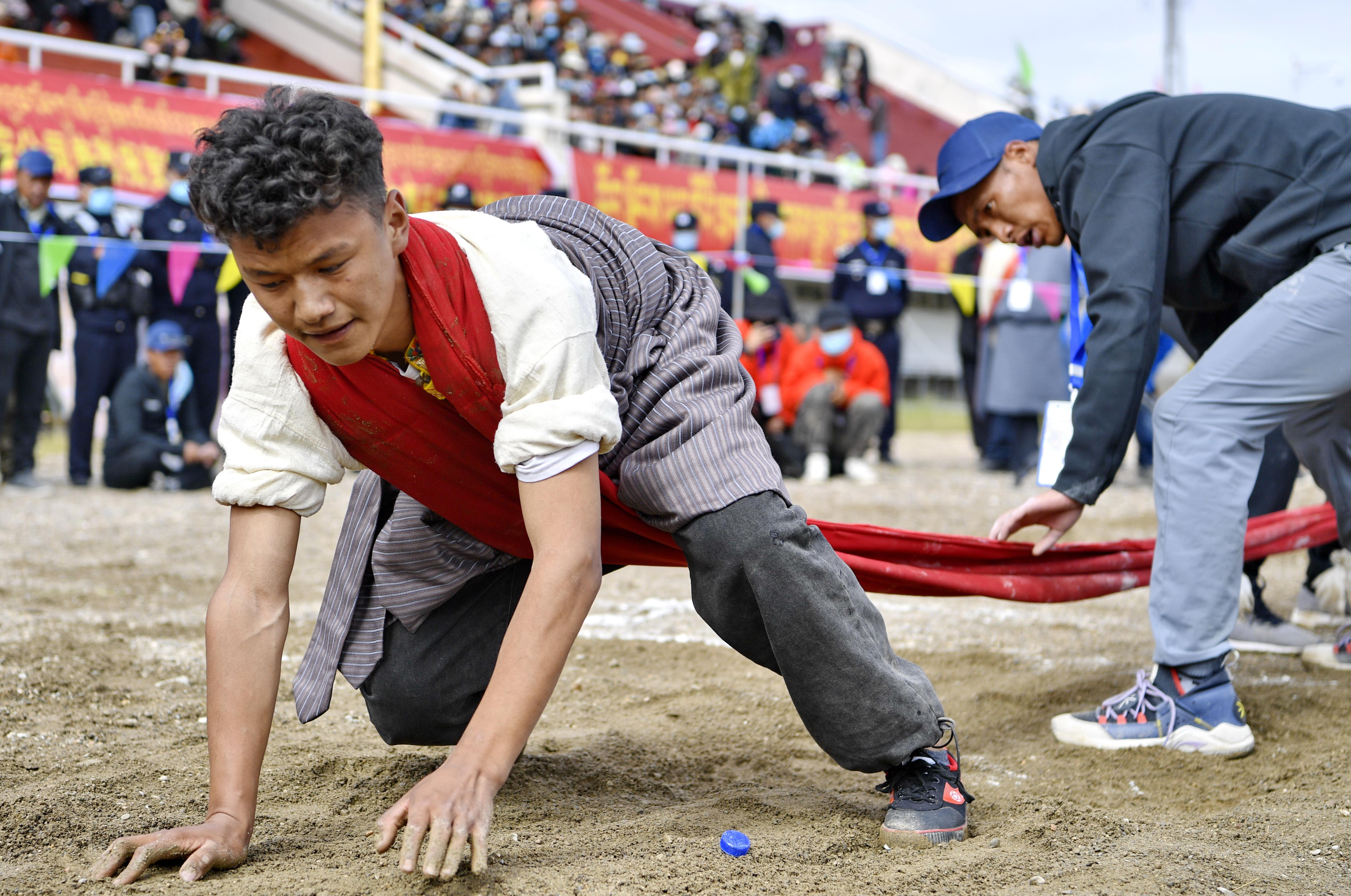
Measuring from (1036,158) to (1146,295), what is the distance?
17.1 inches

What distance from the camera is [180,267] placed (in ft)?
24.1

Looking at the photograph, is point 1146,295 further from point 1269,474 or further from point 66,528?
point 66,528

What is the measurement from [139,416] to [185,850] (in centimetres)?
592

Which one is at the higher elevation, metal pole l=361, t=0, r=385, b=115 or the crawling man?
metal pole l=361, t=0, r=385, b=115

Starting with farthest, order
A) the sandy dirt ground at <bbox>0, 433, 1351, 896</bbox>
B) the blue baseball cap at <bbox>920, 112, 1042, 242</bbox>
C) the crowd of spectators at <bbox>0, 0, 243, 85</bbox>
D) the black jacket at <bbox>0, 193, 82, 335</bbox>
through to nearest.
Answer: the crowd of spectators at <bbox>0, 0, 243, 85</bbox> < the black jacket at <bbox>0, 193, 82, 335</bbox> < the blue baseball cap at <bbox>920, 112, 1042, 242</bbox> < the sandy dirt ground at <bbox>0, 433, 1351, 896</bbox>

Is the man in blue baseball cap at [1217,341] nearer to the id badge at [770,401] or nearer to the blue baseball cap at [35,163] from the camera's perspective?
the id badge at [770,401]

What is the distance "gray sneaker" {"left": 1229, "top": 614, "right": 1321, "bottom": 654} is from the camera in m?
3.45

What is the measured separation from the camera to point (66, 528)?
5559 millimetres

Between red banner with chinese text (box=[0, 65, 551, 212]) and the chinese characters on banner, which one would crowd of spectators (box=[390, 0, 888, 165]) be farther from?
red banner with chinese text (box=[0, 65, 551, 212])

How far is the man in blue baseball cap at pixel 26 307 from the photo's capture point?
22.4 ft

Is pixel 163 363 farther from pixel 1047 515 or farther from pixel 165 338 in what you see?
pixel 1047 515

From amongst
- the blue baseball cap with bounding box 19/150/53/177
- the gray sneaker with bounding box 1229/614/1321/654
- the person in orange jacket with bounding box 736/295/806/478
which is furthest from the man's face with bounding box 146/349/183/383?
the gray sneaker with bounding box 1229/614/1321/654

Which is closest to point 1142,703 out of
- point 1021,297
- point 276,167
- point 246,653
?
point 246,653

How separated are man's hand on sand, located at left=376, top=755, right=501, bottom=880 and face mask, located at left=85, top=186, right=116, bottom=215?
22.4ft
